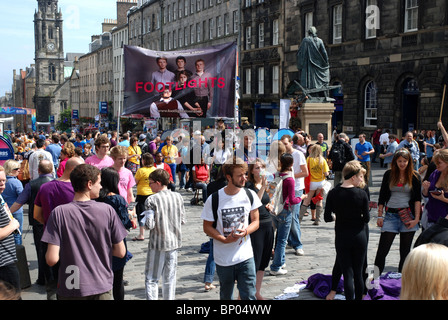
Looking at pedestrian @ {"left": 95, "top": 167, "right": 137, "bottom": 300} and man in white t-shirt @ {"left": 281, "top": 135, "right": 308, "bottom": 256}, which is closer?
pedestrian @ {"left": 95, "top": 167, "right": 137, "bottom": 300}

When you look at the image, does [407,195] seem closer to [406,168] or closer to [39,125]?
[406,168]

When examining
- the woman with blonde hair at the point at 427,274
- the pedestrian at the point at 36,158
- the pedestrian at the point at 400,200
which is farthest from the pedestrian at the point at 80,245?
Answer: the pedestrian at the point at 36,158

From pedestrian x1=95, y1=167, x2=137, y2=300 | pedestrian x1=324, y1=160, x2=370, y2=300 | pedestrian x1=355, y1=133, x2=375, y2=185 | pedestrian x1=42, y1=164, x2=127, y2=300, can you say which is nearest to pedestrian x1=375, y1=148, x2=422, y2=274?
pedestrian x1=324, y1=160, x2=370, y2=300

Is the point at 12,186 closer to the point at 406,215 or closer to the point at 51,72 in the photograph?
the point at 406,215

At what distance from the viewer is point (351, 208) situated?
19.2 ft

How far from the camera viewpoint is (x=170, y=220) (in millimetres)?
6008

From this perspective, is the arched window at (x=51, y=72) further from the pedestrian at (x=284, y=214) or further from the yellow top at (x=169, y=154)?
the pedestrian at (x=284, y=214)

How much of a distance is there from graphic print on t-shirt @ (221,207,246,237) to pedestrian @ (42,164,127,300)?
124 cm

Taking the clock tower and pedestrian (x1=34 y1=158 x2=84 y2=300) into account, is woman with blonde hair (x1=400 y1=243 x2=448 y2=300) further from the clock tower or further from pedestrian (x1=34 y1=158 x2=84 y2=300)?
the clock tower

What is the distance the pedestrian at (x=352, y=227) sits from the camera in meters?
5.86

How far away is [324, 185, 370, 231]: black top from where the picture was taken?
230 inches

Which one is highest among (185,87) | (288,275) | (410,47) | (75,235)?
(410,47)

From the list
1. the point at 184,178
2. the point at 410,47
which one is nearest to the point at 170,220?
the point at 184,178
